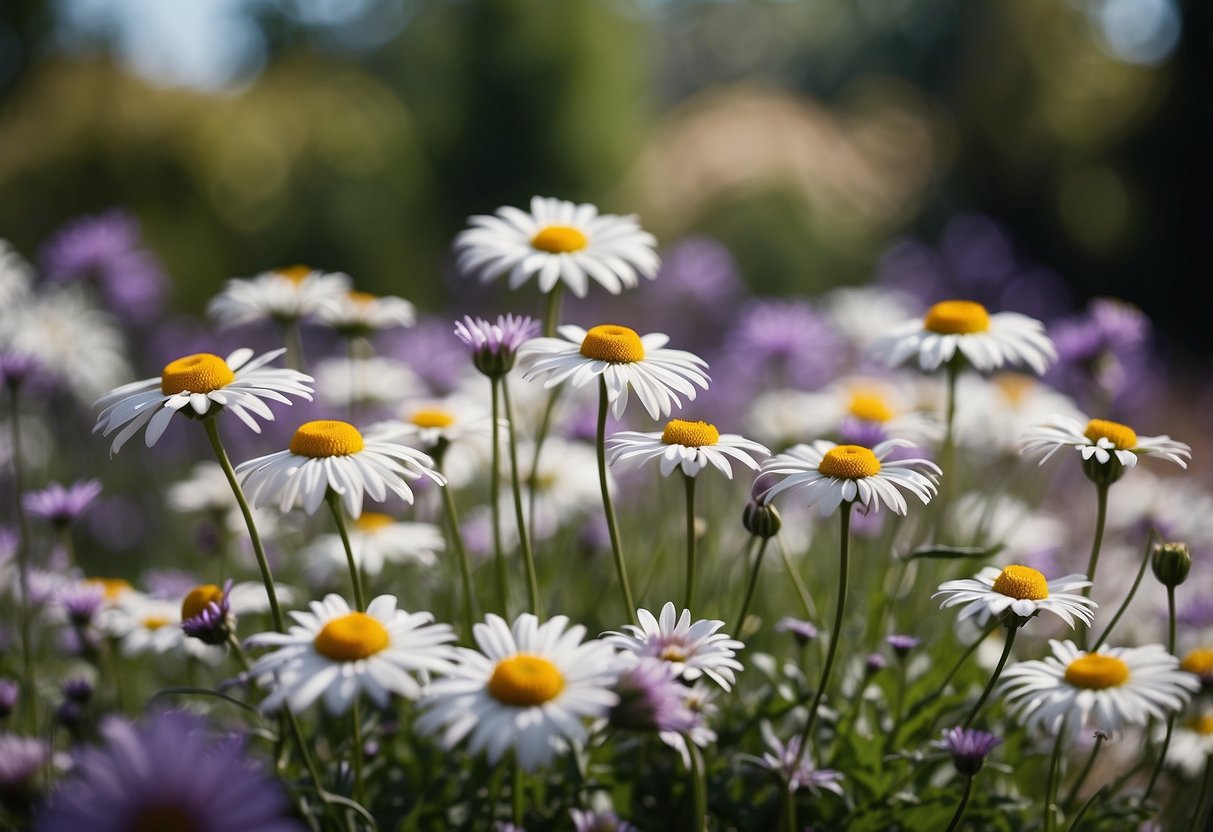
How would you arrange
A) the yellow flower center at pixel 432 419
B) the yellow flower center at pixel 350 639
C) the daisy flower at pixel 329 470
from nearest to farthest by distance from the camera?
the yellow flower center at pixel 350 639
the daisy flower at pixel 329 470
the yellow flower center at pixel 432 419

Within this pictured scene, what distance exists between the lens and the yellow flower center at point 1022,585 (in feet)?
7.11

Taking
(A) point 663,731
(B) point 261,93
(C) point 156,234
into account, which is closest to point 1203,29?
(B) point 261,93

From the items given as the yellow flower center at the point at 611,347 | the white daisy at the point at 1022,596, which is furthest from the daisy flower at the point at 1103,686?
the yellow flower center at the point at 611,347

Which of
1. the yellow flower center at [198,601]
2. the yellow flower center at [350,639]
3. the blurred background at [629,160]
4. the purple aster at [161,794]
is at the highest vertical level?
the blurred background at [629,160]

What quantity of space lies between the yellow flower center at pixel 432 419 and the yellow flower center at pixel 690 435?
2.90ft

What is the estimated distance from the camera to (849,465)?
2.24m

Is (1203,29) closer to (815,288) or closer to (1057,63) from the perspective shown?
(1057,63)

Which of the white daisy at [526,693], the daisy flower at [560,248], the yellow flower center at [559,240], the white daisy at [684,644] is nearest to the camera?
the white daisy at [526,693]

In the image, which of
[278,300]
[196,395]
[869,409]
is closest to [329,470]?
[196,395]

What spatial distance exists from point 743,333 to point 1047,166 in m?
11.6

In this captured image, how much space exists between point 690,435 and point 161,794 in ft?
4.28

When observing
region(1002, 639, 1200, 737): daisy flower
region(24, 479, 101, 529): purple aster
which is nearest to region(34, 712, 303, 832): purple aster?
region(1002, 639, 1200, 737): daisy flower

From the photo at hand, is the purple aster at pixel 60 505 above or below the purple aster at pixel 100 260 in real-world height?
below

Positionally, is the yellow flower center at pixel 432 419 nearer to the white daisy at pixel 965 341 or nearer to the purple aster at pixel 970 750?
the white daisy at pixel 965 341
